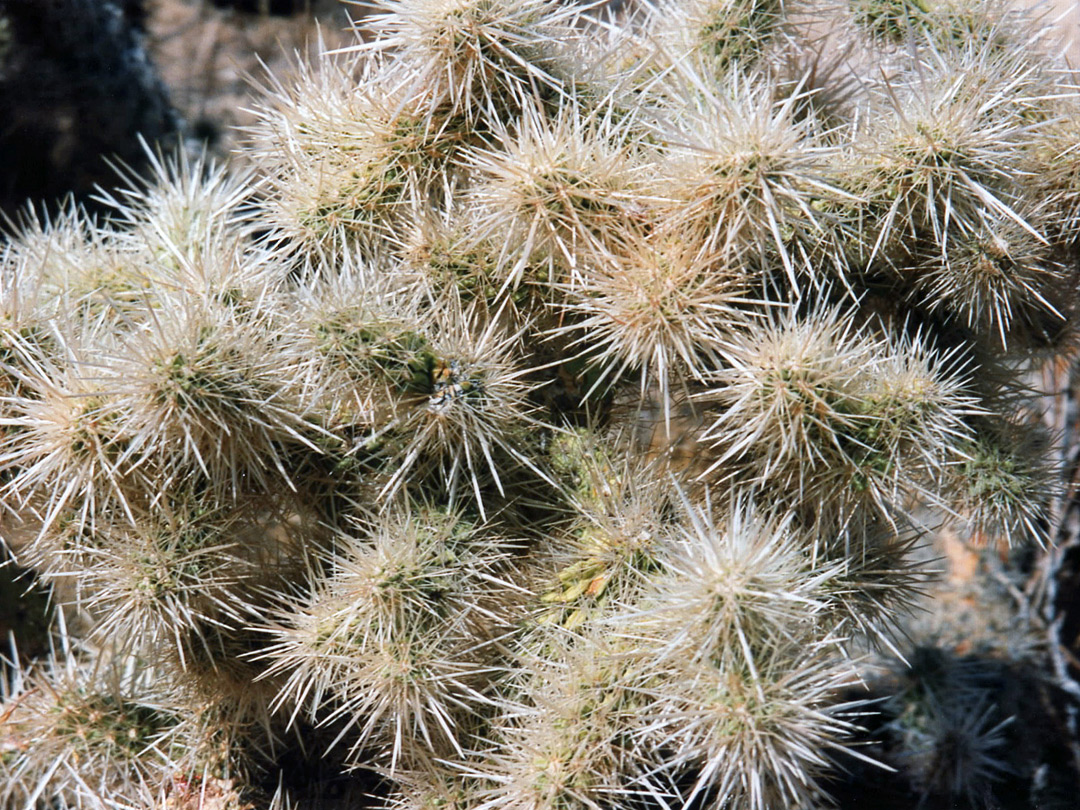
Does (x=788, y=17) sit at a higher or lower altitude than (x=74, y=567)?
higher

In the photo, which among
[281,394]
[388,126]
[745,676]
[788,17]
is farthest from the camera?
[788,17]

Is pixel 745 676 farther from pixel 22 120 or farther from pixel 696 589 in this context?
pixel 22 120

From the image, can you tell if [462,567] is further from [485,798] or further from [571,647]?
[485,798]

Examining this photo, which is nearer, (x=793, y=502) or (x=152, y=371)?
(x=152, y=371)

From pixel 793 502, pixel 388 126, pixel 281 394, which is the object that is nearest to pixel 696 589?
pixel 793 502

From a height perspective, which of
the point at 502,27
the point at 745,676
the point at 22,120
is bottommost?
the point at 22,120

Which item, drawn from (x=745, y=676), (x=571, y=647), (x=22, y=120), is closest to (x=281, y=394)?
(x=571, y=647)

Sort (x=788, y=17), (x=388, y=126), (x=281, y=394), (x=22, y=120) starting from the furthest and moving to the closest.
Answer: (x=22, y=120)
(x=788, y=17)
(x=388, y=126)
(x=281, y=394)
